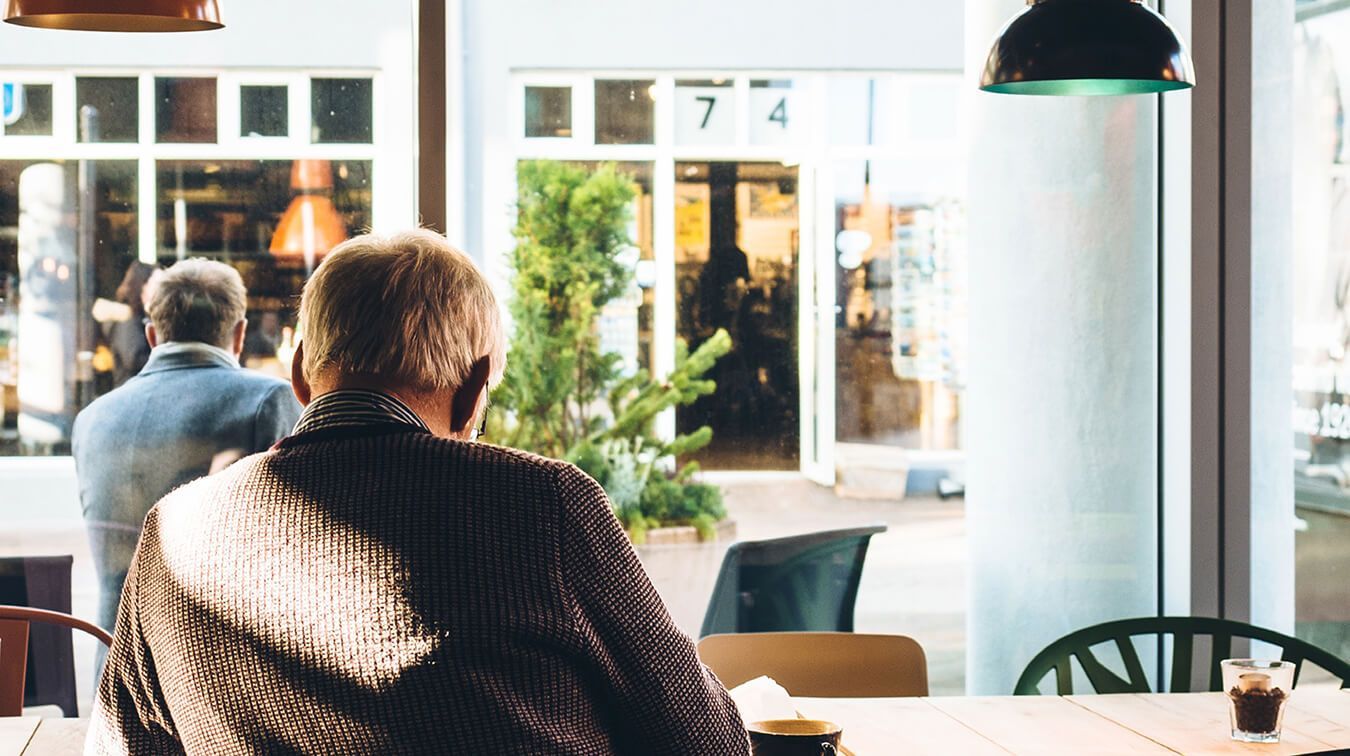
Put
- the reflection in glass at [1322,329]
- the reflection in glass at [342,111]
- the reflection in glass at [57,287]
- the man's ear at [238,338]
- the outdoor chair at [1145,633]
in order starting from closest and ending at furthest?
1. the outdoor chair at [1145,633]
2. the man's ear at [238,338]
3. the reflection in glass at [1322,329]
4. the reflection in glass at [57,287]
5. the reflection in glass at [342,111]

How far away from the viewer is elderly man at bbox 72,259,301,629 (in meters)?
3.81

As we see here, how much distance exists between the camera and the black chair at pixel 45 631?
158 inches

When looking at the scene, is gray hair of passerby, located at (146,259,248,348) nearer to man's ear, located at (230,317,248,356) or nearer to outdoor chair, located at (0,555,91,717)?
man's ear, located at (230,317,248,356)

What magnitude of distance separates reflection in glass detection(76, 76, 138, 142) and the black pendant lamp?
266 cm

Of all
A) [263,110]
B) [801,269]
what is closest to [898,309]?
[801,269]

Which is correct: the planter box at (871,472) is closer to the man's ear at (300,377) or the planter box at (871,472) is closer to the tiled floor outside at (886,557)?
the tiled floor outside at (886,557)

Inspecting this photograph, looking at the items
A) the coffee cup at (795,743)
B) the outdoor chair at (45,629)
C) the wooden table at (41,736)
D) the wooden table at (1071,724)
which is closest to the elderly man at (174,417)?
the outdoor chair at (45,629)

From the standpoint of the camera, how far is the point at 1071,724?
2.38m

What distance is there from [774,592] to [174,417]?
1730mm

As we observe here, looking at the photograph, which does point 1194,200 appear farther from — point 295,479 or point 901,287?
point 295,479

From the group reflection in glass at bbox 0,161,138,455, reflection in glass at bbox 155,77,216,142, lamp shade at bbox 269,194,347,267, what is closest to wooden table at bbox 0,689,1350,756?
reflection in glass at bbox 0,161,138,455

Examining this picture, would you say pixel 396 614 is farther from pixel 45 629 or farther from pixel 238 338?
pixel 45 629

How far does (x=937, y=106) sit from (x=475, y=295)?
3.13 meters

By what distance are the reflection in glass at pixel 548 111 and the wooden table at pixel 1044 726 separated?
7.82 feet
